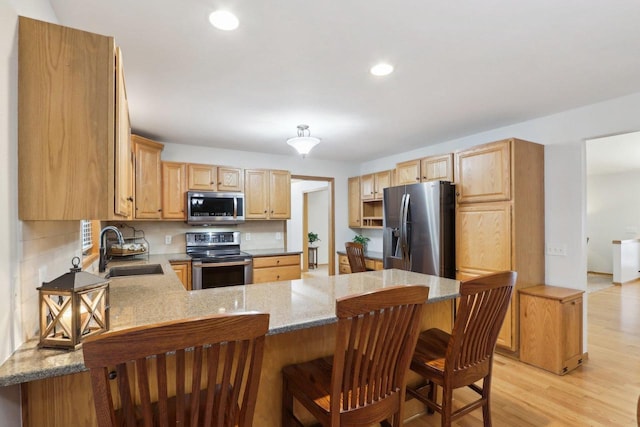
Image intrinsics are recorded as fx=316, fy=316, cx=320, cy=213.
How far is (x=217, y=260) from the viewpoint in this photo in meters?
3.87

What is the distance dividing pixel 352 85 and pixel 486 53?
948mm

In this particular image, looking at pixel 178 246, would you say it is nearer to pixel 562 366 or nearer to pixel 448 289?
pixel 448 289

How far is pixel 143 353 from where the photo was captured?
0.78 metres

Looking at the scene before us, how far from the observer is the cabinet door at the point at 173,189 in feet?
13.2

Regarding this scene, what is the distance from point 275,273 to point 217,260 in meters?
0.84

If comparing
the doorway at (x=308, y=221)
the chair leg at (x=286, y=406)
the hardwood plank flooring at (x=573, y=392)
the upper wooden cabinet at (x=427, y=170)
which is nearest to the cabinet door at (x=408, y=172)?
the upper wooden cabinet at (x=427, y=170)

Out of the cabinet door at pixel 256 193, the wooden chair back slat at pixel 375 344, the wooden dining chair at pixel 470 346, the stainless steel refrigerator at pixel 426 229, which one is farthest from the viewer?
the cabinet door at pixel 256 193

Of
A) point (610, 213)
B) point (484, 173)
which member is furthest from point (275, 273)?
point (610, 213)

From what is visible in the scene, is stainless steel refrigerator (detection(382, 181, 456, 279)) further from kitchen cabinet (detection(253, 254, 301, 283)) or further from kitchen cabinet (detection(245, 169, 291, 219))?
kitchen cabinet (detection(245, 169, 291, 219))

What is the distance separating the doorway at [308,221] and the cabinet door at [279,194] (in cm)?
227

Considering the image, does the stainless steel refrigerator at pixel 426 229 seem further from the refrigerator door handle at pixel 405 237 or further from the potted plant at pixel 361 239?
the potted plant at pixel 361 239

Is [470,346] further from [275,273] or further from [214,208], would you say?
[214,208]

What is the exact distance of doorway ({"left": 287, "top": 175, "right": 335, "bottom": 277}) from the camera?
8008mm

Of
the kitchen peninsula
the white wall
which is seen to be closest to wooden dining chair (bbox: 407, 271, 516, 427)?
the kitchen peninsula
